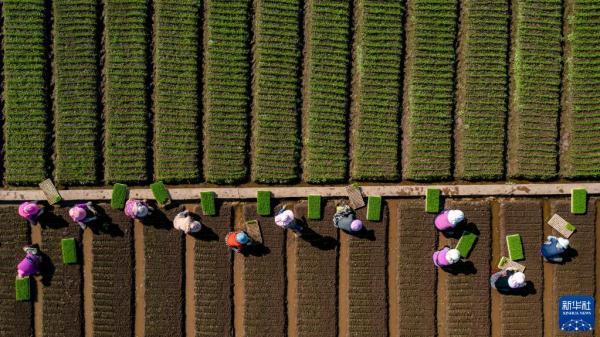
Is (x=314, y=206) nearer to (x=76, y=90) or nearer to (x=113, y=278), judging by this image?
(x=113, y=278)

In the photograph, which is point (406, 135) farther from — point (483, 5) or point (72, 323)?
point (72, 323)

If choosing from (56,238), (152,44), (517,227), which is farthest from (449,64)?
(56,238)

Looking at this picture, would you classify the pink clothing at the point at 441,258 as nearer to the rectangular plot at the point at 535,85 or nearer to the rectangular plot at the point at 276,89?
the rectangular plot at the point at 535,85

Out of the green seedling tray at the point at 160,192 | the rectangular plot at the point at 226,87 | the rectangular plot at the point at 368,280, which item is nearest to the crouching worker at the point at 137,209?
the green seedling tray at the point at 160,192

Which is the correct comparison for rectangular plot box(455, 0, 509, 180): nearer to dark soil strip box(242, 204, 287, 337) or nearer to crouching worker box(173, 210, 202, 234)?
dark soil strip box(242, 204, 287, 337)

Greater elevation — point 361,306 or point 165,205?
point 165,205

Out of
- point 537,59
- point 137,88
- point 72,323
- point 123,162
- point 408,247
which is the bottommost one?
point 72,323
